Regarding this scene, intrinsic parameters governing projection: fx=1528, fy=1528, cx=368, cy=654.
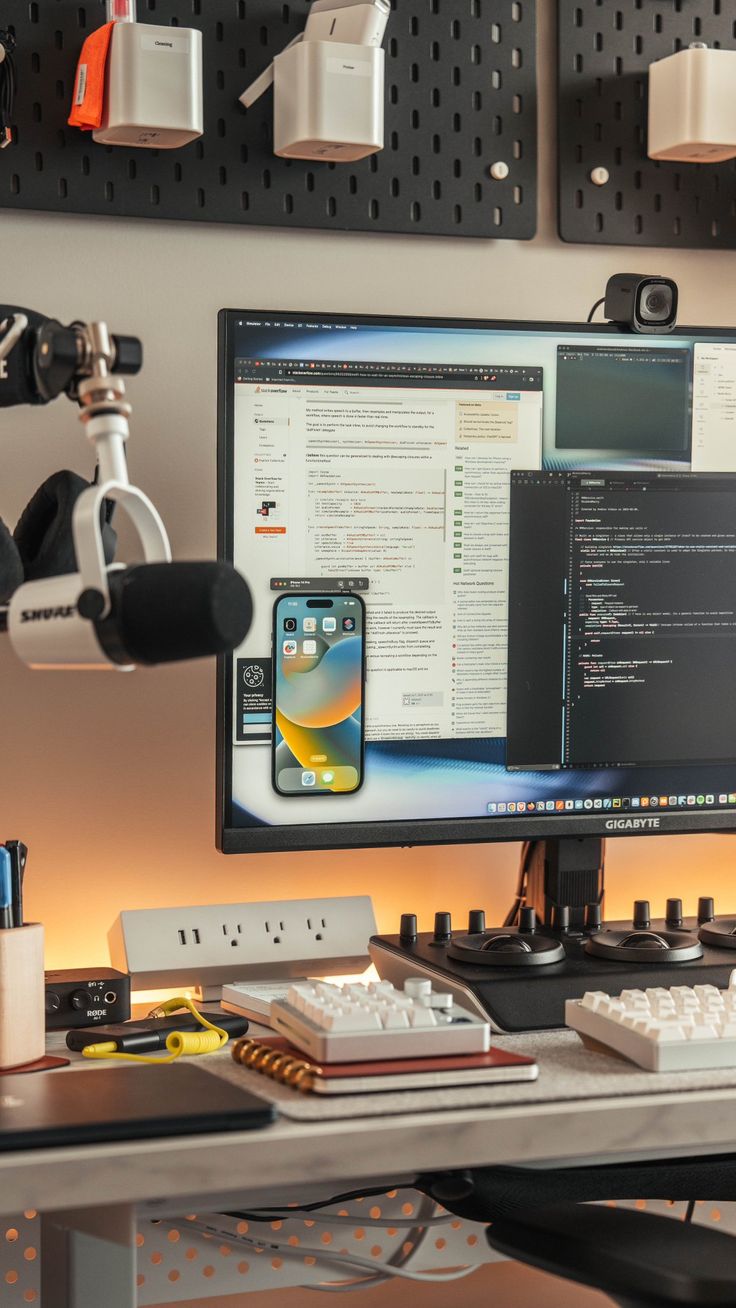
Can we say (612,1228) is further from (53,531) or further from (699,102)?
(699,102)

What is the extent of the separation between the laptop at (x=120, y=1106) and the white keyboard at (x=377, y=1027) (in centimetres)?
7

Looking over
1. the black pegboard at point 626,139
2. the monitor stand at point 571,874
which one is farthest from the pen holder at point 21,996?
the black pegboard at point 626,139

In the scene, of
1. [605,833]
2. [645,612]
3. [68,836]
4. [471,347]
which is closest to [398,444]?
[471,347]

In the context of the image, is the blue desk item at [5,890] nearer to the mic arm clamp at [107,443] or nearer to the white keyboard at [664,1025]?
the mic arm clamp at [107,443]

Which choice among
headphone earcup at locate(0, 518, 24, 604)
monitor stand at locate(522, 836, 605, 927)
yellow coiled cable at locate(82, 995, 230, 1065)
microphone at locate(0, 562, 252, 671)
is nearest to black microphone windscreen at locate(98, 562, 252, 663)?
microphone at locate(0, 562, 252, 671)

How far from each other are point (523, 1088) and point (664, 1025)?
0.12 meters

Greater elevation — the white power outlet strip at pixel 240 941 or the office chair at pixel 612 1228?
the white power outlet strip at pixel 240 941

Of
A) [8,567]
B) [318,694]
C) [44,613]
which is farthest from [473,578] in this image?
[44,613]

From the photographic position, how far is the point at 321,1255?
1.42 m

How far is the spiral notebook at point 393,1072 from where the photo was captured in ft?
3.21

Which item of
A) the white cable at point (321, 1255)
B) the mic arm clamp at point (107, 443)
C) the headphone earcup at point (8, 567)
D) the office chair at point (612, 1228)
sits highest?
the mic arm clamp at point (107, 443)

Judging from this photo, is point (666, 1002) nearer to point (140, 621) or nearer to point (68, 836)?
point (140, 621)

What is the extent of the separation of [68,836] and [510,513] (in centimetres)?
54

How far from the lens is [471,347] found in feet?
4.44
